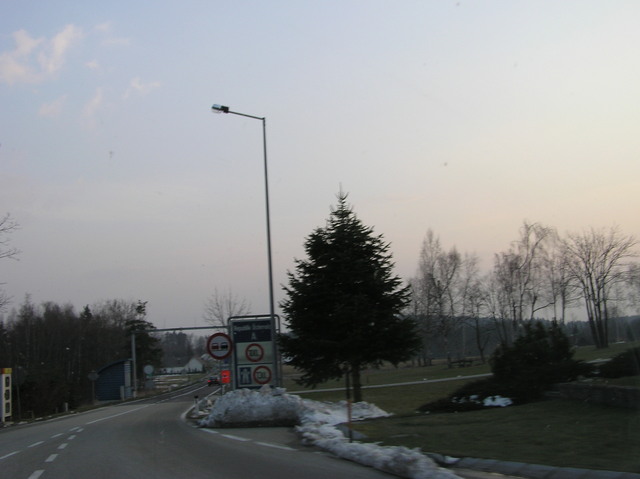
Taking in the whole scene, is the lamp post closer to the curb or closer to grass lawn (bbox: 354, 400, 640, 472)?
grass lawn (bbox: 354, 400, 640, 472)

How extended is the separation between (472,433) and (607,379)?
207 inches

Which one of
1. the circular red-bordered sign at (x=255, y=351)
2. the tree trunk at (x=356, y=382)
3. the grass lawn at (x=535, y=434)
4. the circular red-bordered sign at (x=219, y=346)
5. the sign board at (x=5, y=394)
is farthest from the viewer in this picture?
the sign board at (x=5, y=394)

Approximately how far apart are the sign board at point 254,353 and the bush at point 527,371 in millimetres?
5422

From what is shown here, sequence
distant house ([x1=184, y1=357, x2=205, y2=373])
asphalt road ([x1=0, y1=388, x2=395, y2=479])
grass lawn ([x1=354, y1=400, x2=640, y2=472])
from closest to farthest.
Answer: grass lawn ([x1=354, y1=400, x2=640, y2=472]) < asphalt road ([x1=0, y1=388, x2=395, y2=479]) < distant house ([x1=184, y1=357, x2=205, y2=373])

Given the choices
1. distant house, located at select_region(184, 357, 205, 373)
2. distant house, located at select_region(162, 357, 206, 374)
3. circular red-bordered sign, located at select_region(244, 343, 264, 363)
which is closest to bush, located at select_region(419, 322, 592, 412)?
circular red-bordered sign, located at select_region(244, 343, 264, 363)

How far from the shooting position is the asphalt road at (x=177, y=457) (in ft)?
30.6

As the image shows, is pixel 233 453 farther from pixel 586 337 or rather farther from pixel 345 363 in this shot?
pixel 586 337

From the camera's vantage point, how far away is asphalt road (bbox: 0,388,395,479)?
932 centimetres

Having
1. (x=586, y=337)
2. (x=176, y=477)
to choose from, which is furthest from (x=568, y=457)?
(x=586, y=337)

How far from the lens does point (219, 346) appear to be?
19.2 meters

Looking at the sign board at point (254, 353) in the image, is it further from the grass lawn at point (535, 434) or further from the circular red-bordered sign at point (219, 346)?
the grass lawn at point (535, 434)

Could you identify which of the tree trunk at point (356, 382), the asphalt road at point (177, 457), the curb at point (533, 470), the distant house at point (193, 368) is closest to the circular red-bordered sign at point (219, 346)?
the asphalt road at point (177, 457)

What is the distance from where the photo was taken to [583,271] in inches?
2457

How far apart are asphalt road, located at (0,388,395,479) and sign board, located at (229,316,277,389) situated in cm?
339
